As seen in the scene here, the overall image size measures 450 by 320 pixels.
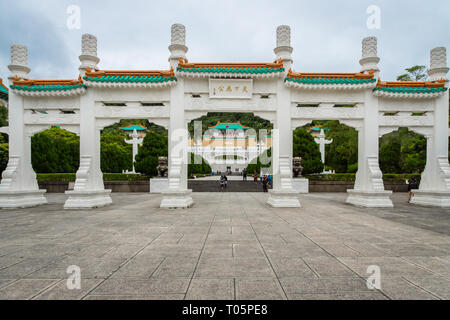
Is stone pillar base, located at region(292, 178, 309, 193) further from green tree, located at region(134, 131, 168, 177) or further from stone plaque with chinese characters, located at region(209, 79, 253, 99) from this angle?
green tree, located at region(134, 131, 168, 177)

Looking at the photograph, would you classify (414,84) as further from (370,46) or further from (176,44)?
(176,44)

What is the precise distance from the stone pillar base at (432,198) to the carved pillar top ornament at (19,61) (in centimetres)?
1631

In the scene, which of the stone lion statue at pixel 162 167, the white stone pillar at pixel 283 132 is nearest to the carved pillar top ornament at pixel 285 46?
the white stone pillar at pixel 283 132

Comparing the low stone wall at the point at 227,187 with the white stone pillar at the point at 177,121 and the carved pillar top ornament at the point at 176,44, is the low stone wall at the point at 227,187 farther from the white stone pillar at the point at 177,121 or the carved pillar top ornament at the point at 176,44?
the carved pillar top ornament at the point at 176,44

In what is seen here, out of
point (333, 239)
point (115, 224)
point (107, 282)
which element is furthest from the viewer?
point (115, 224)

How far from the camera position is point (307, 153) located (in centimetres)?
1911

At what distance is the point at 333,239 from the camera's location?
15.7 ft

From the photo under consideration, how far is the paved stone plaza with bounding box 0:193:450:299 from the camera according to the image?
8.89 ft

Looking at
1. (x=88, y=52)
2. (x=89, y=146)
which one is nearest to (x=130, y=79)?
(x=88, y=52)

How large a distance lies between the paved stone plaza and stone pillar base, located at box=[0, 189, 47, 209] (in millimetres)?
2734

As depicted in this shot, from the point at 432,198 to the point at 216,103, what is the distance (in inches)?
362

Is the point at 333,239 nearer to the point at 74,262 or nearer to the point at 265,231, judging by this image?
the point at 265,231
